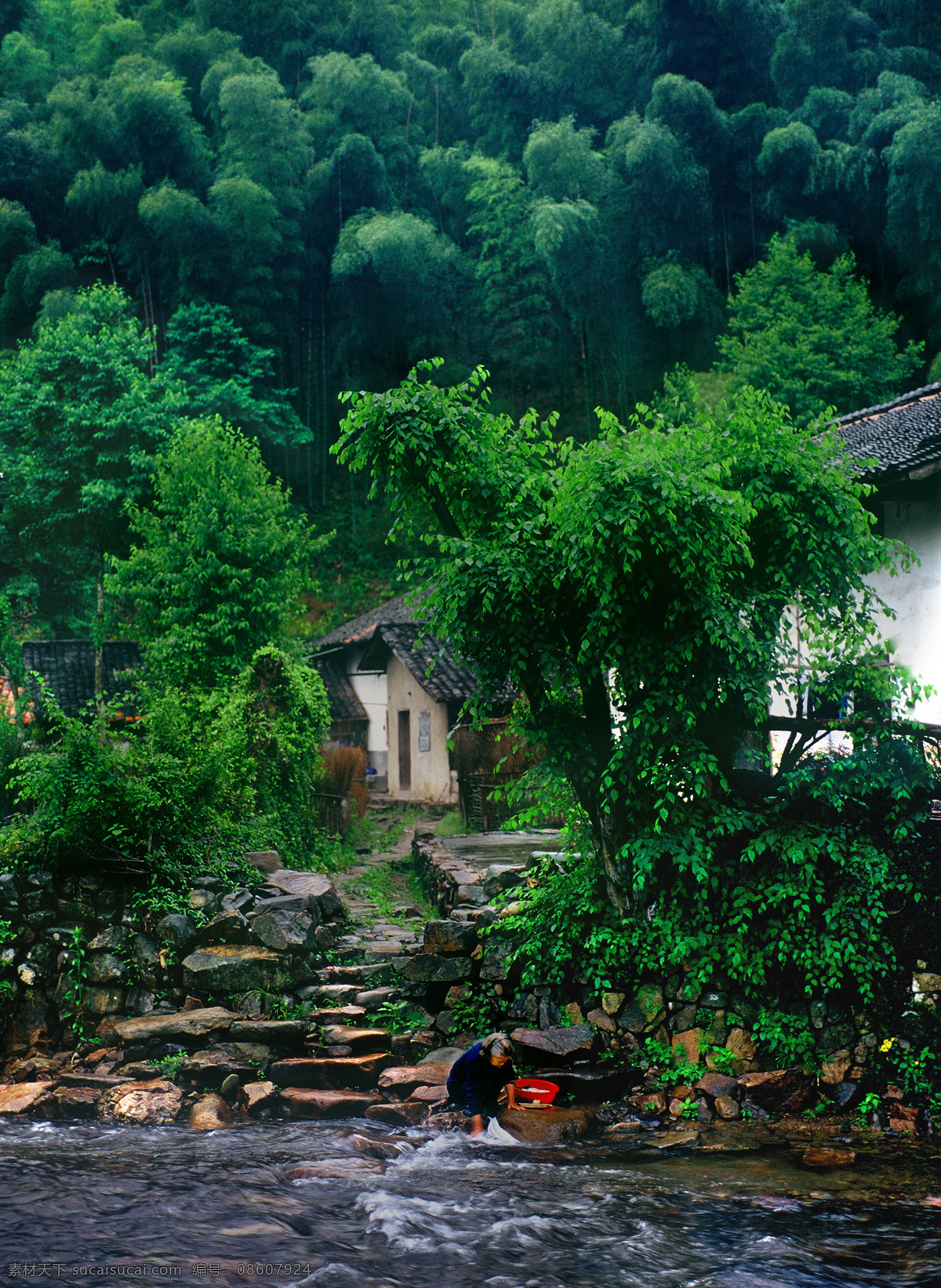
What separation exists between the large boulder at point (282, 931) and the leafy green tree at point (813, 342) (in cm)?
1808

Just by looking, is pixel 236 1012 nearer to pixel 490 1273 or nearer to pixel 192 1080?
pixel 192 1080

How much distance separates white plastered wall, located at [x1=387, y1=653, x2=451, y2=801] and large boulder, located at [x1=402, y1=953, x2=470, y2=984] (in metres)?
13.4

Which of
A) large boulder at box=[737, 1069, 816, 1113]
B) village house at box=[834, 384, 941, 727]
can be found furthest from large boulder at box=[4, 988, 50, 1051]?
village house at box=[834, 384, 941, 727]

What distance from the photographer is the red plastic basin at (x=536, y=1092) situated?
7393 millimetres

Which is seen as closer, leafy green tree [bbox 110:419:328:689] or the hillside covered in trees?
leafy green tree [bbox 110:419:328:689]

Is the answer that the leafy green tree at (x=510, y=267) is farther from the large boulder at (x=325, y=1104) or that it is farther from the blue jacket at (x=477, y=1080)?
the large boulder at (x=325, y=1104)

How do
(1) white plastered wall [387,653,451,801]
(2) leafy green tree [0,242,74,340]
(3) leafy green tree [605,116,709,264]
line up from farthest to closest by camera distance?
(3) leafy green tree [605,116,709,264]
(2) leafy green tree [0,242,74,340]
(1) white plastered wall [387,653,451,801]

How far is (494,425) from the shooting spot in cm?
809

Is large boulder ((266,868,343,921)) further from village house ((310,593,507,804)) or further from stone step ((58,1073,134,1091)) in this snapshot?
village house ((310,593,507,804))

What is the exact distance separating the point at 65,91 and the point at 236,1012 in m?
33.7

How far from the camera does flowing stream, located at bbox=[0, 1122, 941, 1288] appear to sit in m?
5.11

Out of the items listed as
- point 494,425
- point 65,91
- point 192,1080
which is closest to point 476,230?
point 65,91

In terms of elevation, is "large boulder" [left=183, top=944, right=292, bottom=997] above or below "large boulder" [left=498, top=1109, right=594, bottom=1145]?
above

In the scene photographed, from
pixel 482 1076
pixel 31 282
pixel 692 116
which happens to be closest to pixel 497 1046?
pixel 482 1076
